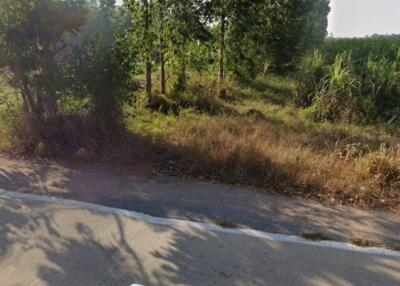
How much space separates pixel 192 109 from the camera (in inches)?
370

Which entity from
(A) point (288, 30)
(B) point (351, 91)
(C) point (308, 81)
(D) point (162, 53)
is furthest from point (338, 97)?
(A) point (288, 30)

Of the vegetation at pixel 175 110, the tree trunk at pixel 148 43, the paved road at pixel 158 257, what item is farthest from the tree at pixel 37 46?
the tree trunk at pixel 148 43

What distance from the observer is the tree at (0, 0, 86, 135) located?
5.42 m

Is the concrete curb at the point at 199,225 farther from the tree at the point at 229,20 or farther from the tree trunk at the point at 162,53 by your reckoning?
the tree at the point at 229,20

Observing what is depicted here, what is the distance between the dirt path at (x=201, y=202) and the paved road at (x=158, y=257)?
288 millimetres

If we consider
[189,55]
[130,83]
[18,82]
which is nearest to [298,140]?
[130,83]

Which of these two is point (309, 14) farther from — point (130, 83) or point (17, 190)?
point (17, 190)

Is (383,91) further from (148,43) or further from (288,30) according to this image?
(288,30)

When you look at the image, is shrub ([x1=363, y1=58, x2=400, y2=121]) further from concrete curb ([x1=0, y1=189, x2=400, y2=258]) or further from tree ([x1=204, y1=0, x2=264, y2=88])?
concrete curb ([x1=0, y1=189, x2=400, y2=258])

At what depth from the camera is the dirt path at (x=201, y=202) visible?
11.1 ft

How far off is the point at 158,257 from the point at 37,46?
4469 mm

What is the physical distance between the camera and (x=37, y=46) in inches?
226

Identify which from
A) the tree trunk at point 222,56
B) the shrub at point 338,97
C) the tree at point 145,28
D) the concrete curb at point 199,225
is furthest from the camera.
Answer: the tree trunk at point 222,56

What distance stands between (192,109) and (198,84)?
2615 millimetres
